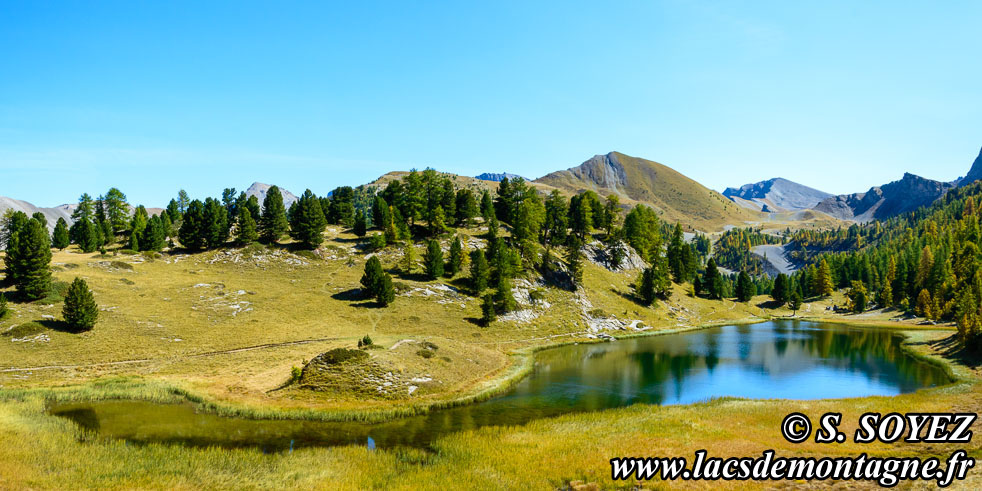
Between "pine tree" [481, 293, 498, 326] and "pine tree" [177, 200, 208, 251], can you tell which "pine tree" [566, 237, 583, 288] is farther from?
"pine tree" [177, 200, 208, 251]

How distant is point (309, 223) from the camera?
11656cm

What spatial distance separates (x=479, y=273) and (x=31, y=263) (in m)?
75.3

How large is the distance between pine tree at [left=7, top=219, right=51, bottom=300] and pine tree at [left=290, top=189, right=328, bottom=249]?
51574 millimetres

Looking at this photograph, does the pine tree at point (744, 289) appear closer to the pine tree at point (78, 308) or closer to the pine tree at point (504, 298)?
the pine tree at point (504, 298)

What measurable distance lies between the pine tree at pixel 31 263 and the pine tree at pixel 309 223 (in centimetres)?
5157

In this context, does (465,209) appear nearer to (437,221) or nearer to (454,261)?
(437,221)

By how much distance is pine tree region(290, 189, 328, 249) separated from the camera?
117 m

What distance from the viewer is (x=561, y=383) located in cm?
5500

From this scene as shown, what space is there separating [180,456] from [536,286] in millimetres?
86347

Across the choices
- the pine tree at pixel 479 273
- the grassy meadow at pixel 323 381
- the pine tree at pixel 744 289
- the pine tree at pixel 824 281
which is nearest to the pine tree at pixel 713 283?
the pine tree at pixel 744 289

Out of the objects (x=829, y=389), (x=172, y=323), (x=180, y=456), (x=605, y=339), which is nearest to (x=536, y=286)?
(x=605, y=339)

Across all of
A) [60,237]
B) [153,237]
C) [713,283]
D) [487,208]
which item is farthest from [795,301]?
[60,237]

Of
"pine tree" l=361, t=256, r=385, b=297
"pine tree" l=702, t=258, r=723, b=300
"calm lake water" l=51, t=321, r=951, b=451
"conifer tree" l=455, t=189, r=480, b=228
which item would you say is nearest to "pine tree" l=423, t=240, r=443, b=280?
"pine tree" l=361, t=256, r=385, b=297

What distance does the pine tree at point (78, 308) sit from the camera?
201 feet
